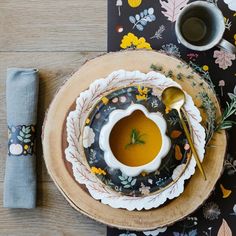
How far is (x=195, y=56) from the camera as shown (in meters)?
0.92

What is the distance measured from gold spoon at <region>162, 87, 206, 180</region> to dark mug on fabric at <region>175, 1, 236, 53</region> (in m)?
0.10

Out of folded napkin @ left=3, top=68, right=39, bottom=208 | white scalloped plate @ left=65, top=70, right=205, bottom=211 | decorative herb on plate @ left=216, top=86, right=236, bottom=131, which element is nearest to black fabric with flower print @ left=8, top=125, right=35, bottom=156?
folded napkin @ left=3, top=68, right=39, bottom=208

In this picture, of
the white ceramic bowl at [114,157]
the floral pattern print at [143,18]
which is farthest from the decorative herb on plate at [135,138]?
the floral pattern print at [143,18]

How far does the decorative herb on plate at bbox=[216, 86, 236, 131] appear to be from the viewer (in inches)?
32.7

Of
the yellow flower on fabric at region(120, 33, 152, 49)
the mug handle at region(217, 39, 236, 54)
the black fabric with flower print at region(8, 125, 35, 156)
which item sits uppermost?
the mug handle at region(217, 39, 236, 54)

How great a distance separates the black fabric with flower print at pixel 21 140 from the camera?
0.91 metres

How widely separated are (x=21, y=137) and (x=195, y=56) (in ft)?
1.16

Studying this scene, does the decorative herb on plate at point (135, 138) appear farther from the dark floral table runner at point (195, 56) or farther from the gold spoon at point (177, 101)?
the dark floral table runner at point (195, 56)

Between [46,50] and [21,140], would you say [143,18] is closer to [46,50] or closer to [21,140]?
[46,50]

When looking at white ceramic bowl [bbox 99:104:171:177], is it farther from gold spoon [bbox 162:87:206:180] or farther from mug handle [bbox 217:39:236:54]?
mug handle [bbox 217:39:236:54]

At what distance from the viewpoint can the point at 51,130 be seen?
85 centimetres

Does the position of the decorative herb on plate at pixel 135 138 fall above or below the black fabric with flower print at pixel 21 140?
above

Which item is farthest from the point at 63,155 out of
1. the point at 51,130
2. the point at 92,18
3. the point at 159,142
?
the point at 92,18

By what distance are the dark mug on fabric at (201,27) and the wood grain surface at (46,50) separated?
0.16m
